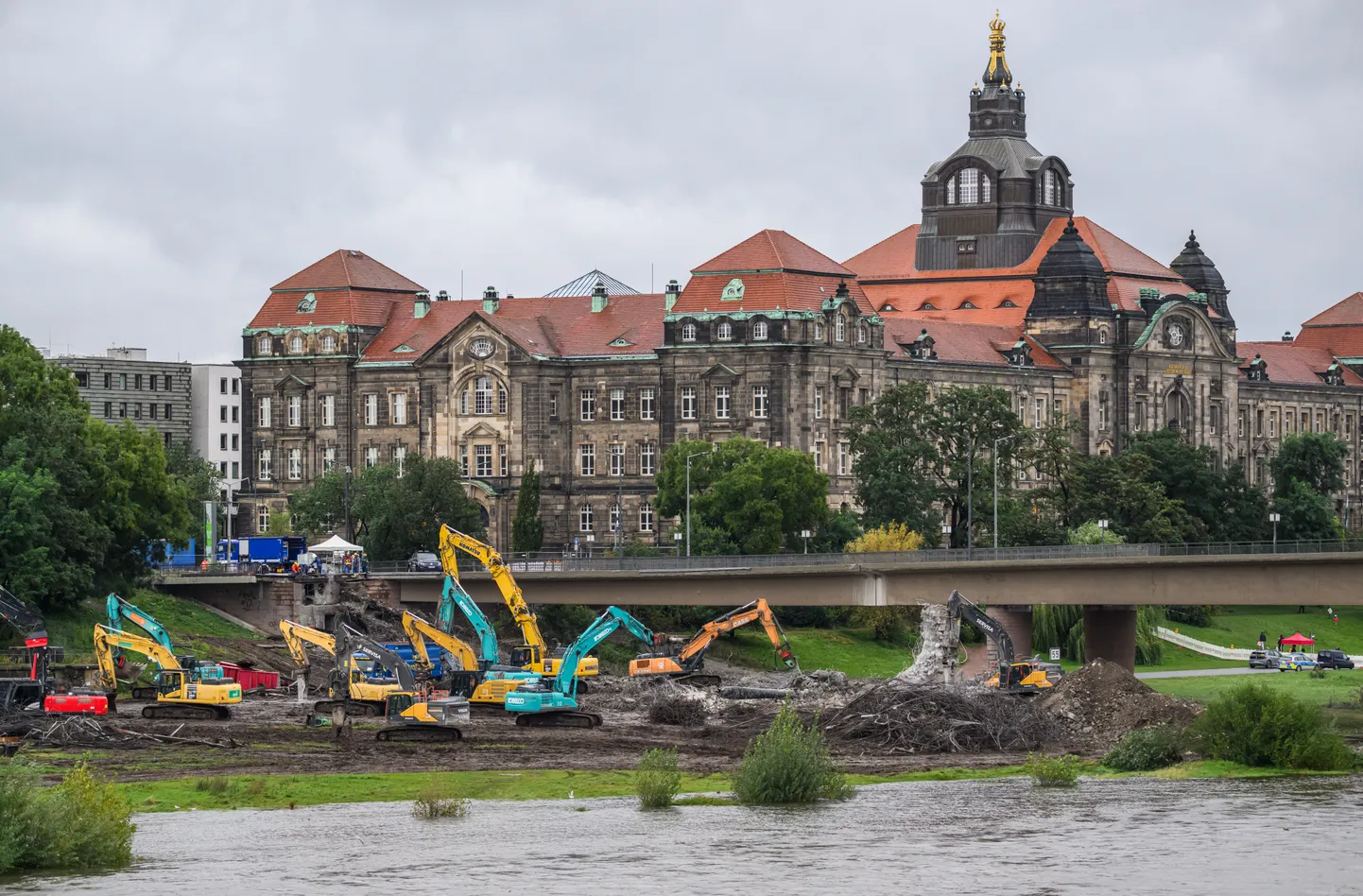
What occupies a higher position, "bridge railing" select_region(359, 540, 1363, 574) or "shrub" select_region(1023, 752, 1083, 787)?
"bridge railing" select_region(359, 540, 1363, 574)

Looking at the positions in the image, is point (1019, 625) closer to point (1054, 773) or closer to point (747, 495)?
point (747, 495)

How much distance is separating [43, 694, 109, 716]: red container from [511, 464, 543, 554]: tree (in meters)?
63.7

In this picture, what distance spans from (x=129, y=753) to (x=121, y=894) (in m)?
29.9

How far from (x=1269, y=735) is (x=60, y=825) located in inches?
1488

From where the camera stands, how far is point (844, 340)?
185000 mm

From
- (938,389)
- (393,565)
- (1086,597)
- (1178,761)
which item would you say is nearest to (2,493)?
(393,565)

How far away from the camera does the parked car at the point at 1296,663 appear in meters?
151

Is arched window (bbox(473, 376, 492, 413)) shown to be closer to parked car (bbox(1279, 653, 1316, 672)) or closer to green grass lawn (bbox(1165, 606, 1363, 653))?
green grass lawn (bbox(1165, 606, 1363, 653))

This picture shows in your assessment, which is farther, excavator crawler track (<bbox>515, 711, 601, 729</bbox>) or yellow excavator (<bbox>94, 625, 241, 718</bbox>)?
yellow excavator (<bbox>94, 625, 241, 718</bbox>)

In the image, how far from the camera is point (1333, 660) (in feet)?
502

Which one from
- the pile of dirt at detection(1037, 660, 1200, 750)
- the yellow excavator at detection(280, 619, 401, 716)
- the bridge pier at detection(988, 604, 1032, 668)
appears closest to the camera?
the pile of dirt at detection(1037, 660, 1200, 750)

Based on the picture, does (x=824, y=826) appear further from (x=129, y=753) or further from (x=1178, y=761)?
(x=129, y=753)

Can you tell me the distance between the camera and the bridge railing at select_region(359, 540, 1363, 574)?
121 metres

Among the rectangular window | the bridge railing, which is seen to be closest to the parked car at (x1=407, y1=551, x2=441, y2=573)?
the bridge railing
